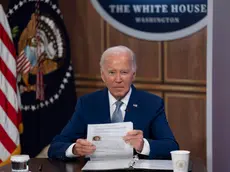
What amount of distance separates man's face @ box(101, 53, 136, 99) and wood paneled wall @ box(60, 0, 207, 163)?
5.27ft

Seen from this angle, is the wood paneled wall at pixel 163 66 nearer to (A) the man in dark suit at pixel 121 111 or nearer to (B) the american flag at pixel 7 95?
(B) the american flag at pixel 7 95

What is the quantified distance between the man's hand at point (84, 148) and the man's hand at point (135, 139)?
6.8 inches

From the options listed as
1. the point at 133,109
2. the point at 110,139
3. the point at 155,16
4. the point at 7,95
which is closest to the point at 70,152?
the point at 110,139

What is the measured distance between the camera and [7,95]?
4.64 meters

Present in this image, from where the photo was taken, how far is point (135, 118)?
3.15 metres

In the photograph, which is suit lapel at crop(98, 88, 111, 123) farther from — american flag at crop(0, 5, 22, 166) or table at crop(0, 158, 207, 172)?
american flag at crop(0, 5, 22, 166)

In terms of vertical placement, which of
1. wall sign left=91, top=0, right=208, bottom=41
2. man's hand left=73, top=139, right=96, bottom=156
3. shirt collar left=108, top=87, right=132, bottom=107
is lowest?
man's hand left=73, top=139, right=96, bottom=156

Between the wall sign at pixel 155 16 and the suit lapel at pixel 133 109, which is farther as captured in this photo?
the wall sign at pixel 155 16

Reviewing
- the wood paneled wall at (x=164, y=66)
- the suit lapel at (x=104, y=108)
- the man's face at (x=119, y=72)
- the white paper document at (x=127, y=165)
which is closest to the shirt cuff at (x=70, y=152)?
the white paper document at (x=127, y=165)

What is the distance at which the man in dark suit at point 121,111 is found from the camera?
3066mm

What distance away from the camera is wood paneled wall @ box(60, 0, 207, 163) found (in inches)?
184

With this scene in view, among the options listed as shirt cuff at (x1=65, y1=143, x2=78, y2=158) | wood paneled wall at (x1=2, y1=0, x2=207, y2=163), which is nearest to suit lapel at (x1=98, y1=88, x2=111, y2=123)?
shirt cuff at (x1=65, y1=143, x2=78, y2=158)

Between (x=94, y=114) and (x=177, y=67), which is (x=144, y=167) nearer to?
(x=94, y=114)

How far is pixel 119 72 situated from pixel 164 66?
173 centimetres
